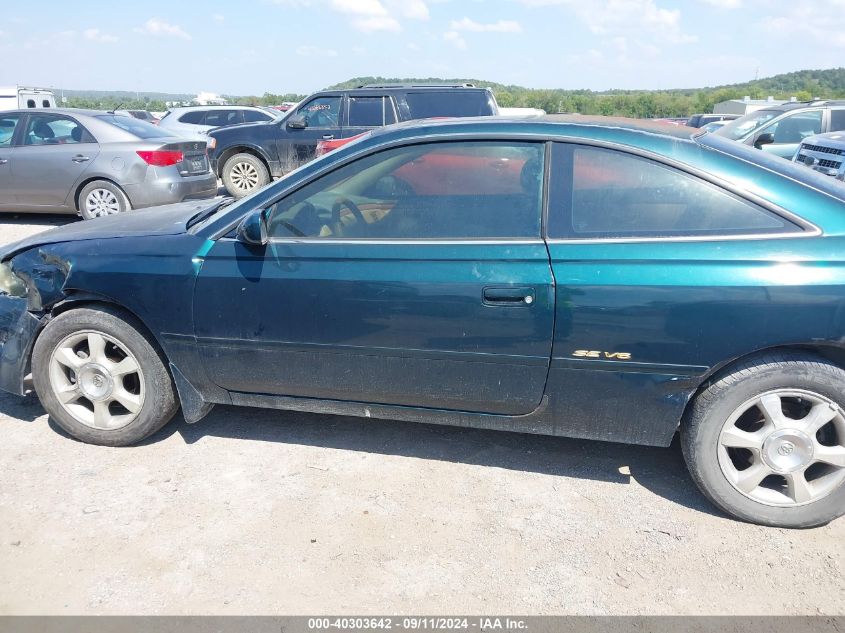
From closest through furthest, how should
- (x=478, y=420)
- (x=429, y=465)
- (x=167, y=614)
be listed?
1. (x=167, y=614)
2. (x=478, y=420)
3. (x=429, y=465)

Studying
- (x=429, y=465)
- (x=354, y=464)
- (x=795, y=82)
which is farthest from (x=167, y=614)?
(x=795, y=82)

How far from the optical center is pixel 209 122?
51.4ft

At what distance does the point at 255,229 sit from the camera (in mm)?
2900

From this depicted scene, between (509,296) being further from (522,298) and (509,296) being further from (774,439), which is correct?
(774,439)

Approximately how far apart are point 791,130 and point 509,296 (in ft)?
36.2

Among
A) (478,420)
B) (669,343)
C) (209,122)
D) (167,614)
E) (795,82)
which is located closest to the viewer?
(167,614)

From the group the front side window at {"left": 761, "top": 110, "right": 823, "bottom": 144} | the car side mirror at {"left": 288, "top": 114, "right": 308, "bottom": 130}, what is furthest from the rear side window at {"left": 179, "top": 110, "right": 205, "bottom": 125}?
the front side window at {"left": 761, "top": 110, "right": 823, "bottom": 144}

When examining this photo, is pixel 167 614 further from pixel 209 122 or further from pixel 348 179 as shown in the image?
pixel 209 122

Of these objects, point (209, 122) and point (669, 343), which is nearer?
point (669, 343)

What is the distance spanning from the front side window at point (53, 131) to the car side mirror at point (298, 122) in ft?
11.1

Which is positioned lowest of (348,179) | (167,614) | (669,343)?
(167,614)

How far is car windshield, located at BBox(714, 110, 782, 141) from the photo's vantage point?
11508mm

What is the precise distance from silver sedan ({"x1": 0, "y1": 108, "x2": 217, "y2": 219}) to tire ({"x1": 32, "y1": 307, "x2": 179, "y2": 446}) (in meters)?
5.34

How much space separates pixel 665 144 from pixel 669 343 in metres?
0.87
